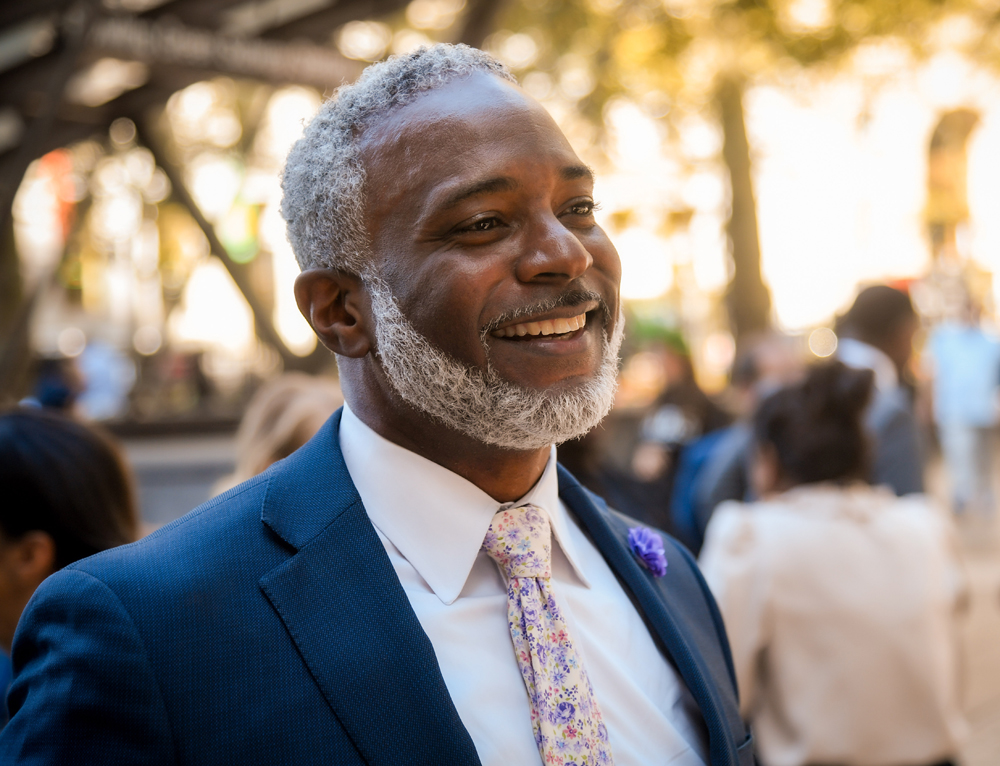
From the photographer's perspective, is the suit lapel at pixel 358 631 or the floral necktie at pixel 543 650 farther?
the floral necktie at pixel 543 650

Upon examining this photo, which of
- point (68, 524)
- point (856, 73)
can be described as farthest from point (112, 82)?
point (856, 73)

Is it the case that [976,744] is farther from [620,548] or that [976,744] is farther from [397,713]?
[397,713]

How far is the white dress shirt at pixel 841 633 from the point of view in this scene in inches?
115

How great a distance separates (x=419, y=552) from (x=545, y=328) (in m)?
0.42

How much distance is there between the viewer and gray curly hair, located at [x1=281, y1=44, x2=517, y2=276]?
5.30 ft

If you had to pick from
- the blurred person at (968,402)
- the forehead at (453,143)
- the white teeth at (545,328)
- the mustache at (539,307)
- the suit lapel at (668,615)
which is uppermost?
the forehead at (453,143)

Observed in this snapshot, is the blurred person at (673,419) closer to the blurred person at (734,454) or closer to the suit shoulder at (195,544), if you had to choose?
the blurred person at (734,454)

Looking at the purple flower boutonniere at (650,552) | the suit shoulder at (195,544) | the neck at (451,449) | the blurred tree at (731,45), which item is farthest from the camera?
the blurred tree at (731,45)

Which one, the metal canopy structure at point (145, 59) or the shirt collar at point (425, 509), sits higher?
the metal canopy structure at point (145, 59)

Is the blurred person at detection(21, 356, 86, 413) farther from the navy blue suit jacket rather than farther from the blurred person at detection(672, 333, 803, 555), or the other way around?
the navy blue suit jacket

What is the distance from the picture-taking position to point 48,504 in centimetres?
230

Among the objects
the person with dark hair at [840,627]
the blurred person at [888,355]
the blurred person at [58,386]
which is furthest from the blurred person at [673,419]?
the blurred person at [58,386]

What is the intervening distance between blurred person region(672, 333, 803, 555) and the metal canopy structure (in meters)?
2.28

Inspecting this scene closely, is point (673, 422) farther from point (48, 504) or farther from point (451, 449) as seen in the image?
point (451, 449)
